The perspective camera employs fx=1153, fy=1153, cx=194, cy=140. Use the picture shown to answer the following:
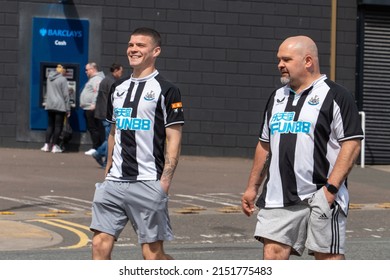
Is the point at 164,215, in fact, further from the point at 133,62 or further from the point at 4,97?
the point at 4,97

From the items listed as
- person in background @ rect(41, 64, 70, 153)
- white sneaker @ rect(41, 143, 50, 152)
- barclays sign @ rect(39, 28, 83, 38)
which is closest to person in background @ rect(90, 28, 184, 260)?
person in background @ rect(41, 64, 70, 153)

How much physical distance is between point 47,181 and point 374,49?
8.08 m

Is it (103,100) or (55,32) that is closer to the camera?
(103,100)

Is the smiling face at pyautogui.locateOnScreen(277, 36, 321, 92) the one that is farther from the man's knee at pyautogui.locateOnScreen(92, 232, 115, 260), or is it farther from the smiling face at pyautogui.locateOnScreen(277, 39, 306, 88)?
the man's knee at pyautogui.locateOnScreen(92, 232, 115, 260)

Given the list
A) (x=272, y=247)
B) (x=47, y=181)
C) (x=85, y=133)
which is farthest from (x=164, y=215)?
(x=85, y=133)

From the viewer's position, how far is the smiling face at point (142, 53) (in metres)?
8.07

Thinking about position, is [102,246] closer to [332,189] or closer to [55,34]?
[332,189]

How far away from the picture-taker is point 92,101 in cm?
2019

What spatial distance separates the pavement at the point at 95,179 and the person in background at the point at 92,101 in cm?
50

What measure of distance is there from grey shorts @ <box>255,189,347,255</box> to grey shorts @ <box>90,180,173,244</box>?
0.92 meters

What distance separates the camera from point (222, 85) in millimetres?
22047

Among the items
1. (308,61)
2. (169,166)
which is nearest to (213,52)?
(169,166)

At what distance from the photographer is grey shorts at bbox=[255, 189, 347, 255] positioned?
7.12 m

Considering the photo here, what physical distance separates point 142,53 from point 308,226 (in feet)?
5.87
